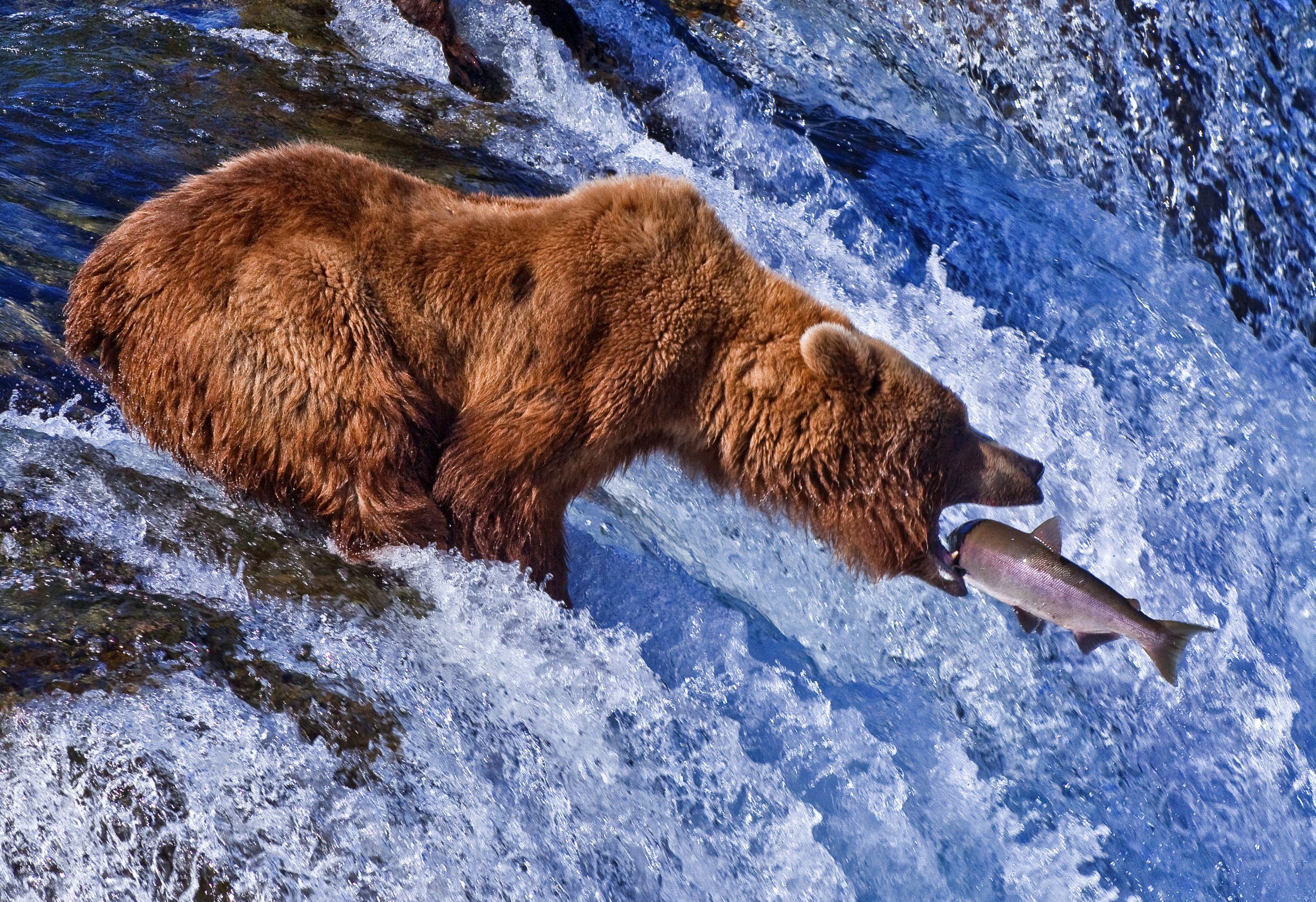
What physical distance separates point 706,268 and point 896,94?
545cm

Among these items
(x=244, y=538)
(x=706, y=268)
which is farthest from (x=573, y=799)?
(x=706, y=268)

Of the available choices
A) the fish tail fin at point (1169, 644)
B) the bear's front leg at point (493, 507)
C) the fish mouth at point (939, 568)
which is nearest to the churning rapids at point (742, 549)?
the bear's front leg at point (493, 507)

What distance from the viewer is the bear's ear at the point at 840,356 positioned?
4039mm

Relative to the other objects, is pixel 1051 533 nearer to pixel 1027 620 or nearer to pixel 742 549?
pixel 1027 620

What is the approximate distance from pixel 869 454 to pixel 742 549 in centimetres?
124

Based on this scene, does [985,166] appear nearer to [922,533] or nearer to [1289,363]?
[1289,363]

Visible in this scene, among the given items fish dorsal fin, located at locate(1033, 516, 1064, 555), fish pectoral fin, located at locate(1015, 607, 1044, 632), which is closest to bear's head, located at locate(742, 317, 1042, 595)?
fish dorsal fin, located at locate(1033, 516, 1064, 555)

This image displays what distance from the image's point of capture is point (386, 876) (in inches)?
115

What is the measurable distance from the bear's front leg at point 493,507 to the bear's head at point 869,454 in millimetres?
802

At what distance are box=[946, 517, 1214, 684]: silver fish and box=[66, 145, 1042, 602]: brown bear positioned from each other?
0.38 meters

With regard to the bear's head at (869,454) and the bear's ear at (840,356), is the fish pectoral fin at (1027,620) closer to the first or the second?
the bear's head at (869,454)

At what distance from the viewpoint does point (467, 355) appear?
13.0 ft

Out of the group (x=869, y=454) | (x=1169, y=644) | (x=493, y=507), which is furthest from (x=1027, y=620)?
(x=493, y=507)

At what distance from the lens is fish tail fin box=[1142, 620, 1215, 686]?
435 centimetres
